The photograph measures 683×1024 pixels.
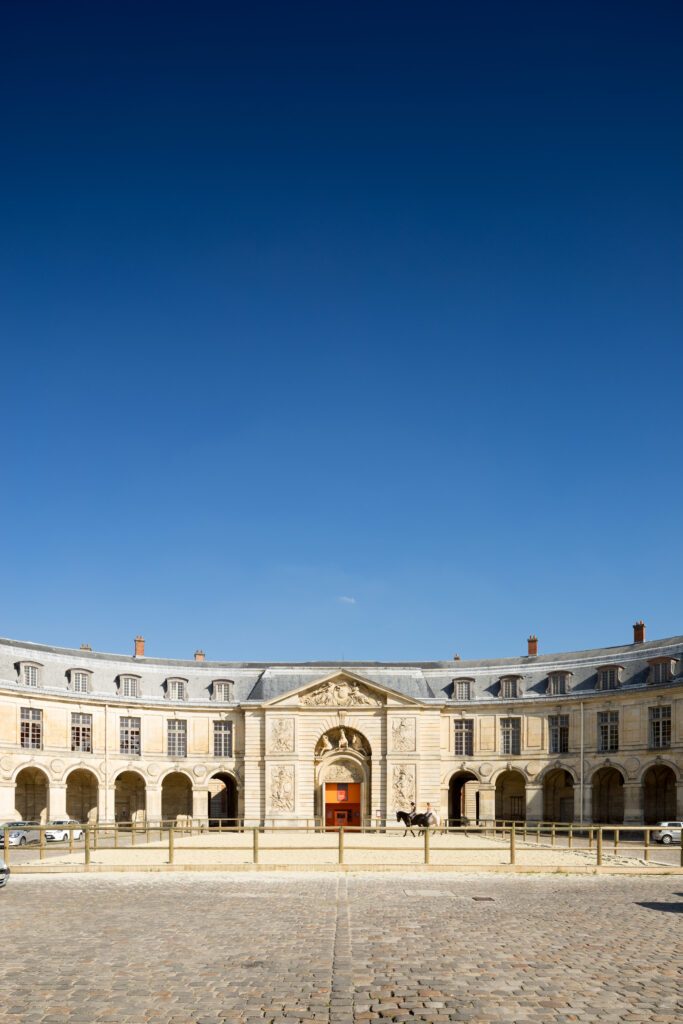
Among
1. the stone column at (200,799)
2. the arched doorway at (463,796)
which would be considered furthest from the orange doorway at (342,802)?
the stone column at (200,799)

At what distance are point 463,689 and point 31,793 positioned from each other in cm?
2606

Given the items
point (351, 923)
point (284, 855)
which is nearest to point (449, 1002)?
point (351, 923)

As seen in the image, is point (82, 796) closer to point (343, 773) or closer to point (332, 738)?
point (332, 738)

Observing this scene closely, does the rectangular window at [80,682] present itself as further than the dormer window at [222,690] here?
No

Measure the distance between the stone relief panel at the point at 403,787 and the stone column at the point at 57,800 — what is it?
18.6m

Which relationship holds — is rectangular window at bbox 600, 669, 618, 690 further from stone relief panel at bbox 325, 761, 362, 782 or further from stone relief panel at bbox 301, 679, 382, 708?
stone relief panel at bbox 325, 761, 362, 782

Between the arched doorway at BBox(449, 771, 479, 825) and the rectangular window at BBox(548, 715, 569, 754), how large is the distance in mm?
5621

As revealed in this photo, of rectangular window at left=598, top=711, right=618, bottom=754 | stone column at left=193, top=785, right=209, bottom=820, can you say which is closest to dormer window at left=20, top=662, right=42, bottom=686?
stone column at left=193, top=785, right=209, bottom=820

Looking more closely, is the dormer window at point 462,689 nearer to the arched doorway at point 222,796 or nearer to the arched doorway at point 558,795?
the arched doorway at point 558,795

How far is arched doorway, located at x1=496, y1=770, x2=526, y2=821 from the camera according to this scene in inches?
2343

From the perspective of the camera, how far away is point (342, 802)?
5800 centimetres

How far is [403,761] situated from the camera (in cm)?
5731

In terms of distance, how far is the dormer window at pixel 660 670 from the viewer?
50.5 metres

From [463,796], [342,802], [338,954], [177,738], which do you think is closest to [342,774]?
[342,802]
